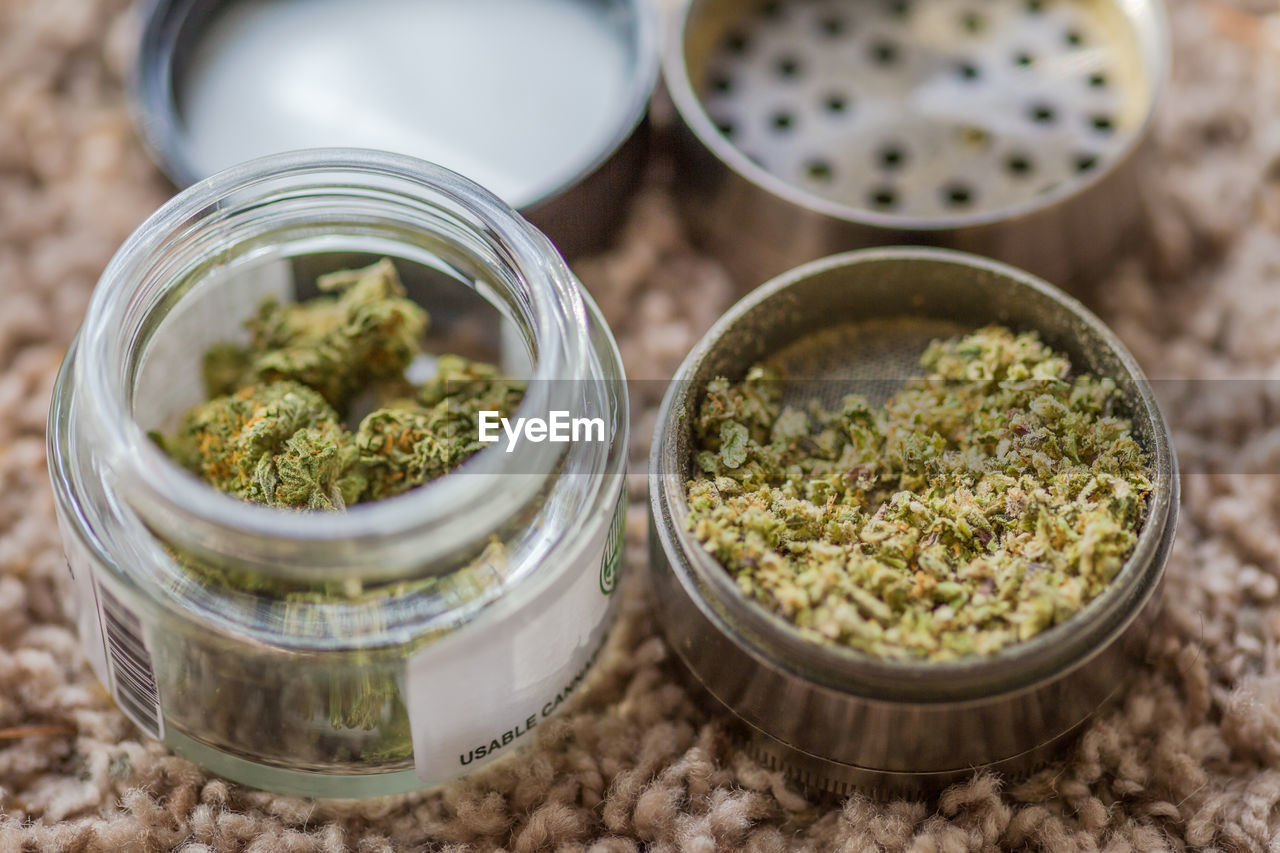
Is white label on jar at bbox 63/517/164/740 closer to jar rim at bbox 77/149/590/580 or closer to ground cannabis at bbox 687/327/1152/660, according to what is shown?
jar rim at bbox 77/149/590/580

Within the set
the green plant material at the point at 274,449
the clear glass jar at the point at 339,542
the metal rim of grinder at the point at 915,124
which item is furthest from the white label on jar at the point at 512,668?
the metal rim of grinder at the point at 915,124

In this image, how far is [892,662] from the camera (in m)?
0.64

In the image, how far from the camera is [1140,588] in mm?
696

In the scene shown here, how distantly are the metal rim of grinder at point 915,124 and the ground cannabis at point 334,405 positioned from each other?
0.21 meters

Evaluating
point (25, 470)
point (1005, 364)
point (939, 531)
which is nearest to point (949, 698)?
point (939, 531)

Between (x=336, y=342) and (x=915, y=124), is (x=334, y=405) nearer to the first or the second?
(x=336, y=342)

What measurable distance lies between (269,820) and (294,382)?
0.23 metres

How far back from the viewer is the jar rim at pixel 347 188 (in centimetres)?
60

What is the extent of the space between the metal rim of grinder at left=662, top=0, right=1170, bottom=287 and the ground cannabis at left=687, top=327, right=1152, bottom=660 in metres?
0.11

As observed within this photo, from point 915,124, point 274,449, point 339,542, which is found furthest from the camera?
point 915,124

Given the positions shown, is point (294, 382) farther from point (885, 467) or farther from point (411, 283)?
point (885, 467)

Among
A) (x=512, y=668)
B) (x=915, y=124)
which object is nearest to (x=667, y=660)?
(x=512, y=668)

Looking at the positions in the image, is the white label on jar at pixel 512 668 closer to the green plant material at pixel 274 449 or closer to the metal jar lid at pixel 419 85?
the green plant material at pixel 274 449

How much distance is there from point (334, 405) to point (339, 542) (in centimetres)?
21
